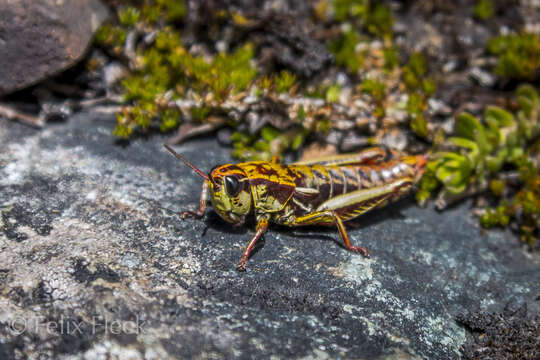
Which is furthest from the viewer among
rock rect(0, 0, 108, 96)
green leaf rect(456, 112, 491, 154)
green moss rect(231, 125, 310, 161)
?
green moss rect(231, 125, 310, 161)

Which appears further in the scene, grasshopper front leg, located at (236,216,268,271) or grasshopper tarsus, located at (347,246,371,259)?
grasshopper tarsus, located at (347,246,371,259)

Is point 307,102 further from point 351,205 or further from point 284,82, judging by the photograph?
point 351,205

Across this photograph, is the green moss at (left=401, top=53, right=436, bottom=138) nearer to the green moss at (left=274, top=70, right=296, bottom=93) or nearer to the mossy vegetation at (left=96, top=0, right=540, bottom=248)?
the mossy vegetation at (left=96, top=0, right=540, bottom=248)

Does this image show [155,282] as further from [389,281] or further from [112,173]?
[389,281]

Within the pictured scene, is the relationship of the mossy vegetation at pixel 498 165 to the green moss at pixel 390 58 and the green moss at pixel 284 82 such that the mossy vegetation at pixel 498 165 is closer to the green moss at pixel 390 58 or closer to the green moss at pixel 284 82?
the green moss at pixel 390 58

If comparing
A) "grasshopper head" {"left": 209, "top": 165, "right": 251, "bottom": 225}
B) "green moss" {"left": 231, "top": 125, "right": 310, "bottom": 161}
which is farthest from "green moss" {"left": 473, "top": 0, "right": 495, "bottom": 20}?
"grasshopper head" {"left": 209, "top": 165, "right": 251, "bottom": 225}

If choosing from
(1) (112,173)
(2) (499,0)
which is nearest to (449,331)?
(1) (112,173)
